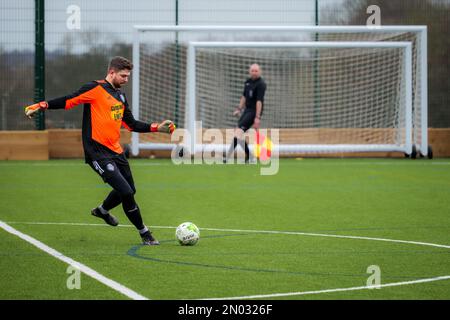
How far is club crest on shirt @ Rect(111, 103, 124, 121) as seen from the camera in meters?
9.52

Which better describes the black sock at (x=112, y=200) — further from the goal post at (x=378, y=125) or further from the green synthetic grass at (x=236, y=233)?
the goal post at (x=378, y=125)

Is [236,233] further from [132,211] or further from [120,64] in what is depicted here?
[120,64]

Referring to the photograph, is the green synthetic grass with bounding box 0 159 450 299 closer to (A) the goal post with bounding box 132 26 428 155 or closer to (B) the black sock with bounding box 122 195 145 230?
(B) the black sock with bounding box 122 195 145 230

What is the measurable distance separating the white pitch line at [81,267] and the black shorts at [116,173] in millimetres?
904

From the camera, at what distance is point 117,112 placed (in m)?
9.56

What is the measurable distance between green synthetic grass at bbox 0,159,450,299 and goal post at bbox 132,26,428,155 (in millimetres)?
4617

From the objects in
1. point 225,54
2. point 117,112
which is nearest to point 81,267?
point 117,112

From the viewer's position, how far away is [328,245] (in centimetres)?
911

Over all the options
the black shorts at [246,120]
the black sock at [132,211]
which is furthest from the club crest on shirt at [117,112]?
the black shorts at [246,120]

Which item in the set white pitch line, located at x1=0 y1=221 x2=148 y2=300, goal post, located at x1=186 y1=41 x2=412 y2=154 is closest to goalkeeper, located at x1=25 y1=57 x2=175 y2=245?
white pitch line, located at x1=0 y1=221 x2=148 y2=300

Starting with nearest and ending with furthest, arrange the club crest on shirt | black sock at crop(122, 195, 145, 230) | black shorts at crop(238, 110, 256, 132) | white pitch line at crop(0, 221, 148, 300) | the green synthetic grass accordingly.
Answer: white pitch line at crop(0, 221, 148, 300), the green synthetic grass, black sock at crop(122, 195, 145, 230), the club crest on shirt, black shorts at crop(238, 110, 256, 132)

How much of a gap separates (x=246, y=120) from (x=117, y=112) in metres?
12.1
